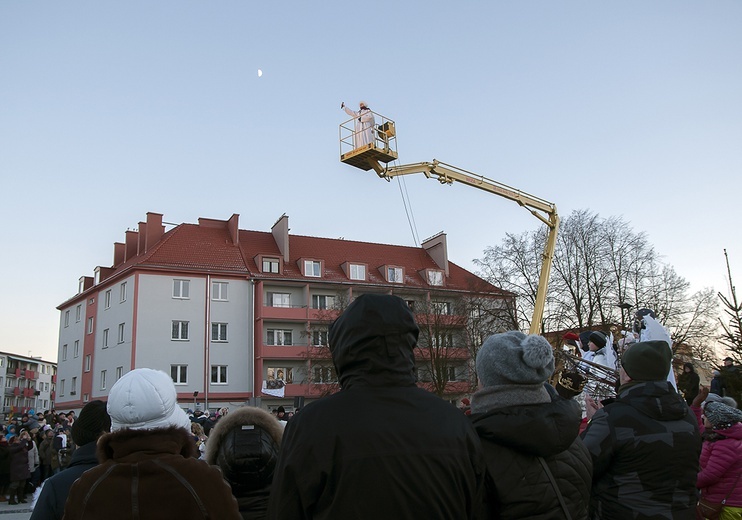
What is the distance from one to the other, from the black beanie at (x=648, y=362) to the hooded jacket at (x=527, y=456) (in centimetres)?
134

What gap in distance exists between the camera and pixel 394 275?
5197 cm

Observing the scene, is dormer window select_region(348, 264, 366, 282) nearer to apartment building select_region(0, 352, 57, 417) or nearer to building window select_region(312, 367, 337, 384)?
building window select_region(312, 367, 337, 384)

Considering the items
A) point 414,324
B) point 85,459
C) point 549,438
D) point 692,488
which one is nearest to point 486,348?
point 549,438

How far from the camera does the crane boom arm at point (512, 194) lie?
1864cm

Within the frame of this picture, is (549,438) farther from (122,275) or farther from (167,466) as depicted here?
(122,275)

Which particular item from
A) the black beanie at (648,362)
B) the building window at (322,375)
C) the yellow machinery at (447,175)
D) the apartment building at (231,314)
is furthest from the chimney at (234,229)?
the black beanie at (648,362)

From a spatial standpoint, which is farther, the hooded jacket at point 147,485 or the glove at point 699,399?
the glove at point 699,399

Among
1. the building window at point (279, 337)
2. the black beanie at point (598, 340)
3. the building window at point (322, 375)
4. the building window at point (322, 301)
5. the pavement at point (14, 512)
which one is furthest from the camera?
the building window at point (322, 301)

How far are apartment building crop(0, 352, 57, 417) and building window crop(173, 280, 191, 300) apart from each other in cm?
6513

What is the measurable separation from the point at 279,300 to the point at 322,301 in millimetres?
3477

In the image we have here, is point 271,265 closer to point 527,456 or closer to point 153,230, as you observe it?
point 153,230

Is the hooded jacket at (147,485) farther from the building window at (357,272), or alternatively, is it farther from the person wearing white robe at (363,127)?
the building window at (357,272)

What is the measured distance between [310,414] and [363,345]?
1.06 feet

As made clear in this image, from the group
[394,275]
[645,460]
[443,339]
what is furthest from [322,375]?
[645,460]
